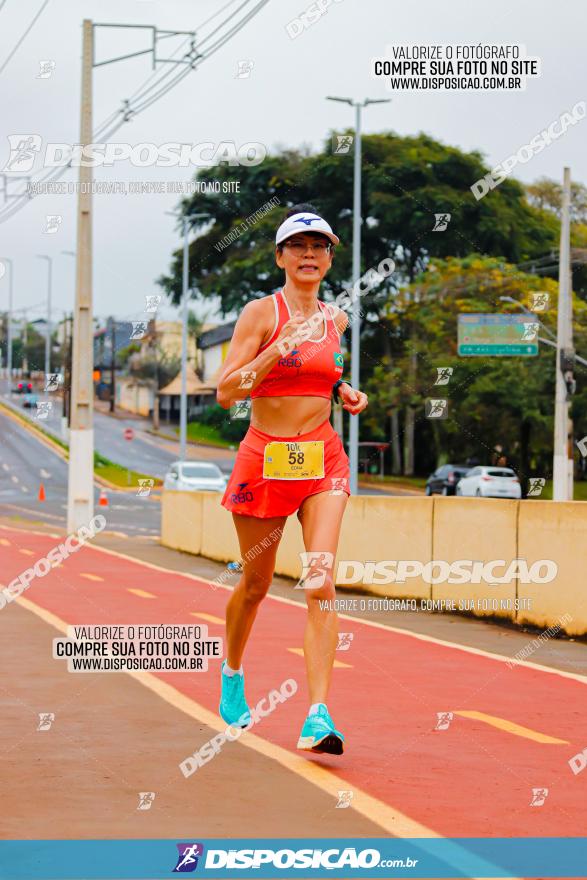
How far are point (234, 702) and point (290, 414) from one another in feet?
4.35

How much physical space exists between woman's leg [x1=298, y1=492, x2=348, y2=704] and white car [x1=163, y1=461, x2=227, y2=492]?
3729 cm

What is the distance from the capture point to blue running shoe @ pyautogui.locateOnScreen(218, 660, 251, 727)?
7129 mm

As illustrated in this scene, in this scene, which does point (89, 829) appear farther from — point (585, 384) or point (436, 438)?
point (436, 438)

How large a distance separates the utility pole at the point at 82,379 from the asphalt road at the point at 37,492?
254cm

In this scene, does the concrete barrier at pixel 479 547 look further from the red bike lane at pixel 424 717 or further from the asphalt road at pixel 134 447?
the asphalt road at pixel 134 447

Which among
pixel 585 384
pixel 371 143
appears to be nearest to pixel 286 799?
pixel 585 384

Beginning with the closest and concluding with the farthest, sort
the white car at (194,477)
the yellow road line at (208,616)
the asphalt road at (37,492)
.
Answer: the yellow road line at (208,616) < the asphalt road at (37,492) < the white car at (194,477)

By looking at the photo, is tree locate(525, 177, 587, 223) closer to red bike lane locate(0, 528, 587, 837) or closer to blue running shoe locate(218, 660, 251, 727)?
red bike lane locate(0, 528, 587, 837)

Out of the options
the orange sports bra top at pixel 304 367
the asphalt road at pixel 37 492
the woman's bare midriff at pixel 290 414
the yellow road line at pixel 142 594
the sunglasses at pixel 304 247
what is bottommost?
the asphalt road at pixel 37 492

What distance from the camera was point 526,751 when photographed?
22.4 feet

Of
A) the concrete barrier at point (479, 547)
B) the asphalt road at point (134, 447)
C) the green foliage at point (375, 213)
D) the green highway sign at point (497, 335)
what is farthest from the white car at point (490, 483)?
the concrete barrier at point (479, 547)

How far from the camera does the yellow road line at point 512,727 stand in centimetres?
716

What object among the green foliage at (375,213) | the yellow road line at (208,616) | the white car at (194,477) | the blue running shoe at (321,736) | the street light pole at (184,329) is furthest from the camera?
the green foliage at (375,213)

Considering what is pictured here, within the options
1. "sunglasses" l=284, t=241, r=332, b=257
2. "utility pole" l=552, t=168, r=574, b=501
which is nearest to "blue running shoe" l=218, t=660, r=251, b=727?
"sunglasses" l=284, t=241, r=332, b=257
